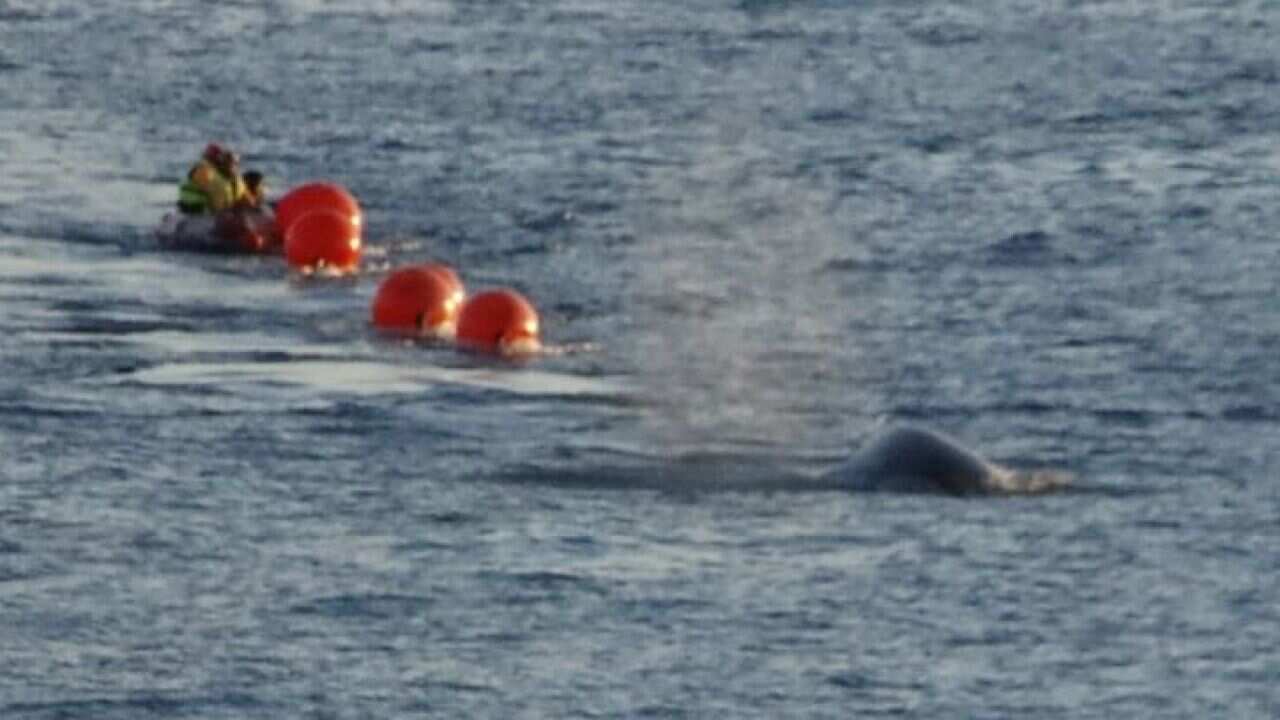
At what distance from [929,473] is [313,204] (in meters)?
10.6

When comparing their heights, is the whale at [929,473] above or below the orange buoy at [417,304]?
below

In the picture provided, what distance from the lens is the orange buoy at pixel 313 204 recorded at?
3234 centimetres

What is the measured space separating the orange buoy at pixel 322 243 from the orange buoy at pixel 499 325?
11.6 feet

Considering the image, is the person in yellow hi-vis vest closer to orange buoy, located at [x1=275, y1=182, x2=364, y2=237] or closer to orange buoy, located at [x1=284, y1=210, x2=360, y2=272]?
orange buoy, located at [x1=275, y1=182, x2=364, y2=237]

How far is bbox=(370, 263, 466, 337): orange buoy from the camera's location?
2838cm

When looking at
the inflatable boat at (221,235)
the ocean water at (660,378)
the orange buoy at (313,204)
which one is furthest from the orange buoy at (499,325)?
the inflatable boat at (221,235)

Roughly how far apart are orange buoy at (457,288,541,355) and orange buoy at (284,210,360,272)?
139 inches

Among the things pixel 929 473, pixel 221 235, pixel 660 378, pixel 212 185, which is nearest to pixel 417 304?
pixel 660 378

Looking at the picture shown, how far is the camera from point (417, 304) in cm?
2836

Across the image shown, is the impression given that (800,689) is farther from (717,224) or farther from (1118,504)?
(717,224)

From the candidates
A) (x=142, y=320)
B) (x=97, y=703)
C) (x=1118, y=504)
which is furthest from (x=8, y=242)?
(x=97, y=703)

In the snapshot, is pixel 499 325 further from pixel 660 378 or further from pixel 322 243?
pixel 322 243

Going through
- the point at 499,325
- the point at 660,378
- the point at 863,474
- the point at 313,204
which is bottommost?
the point at 863,474

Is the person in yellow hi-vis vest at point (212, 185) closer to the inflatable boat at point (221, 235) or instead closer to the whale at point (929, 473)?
the inflatable boat at point (221, 235)
